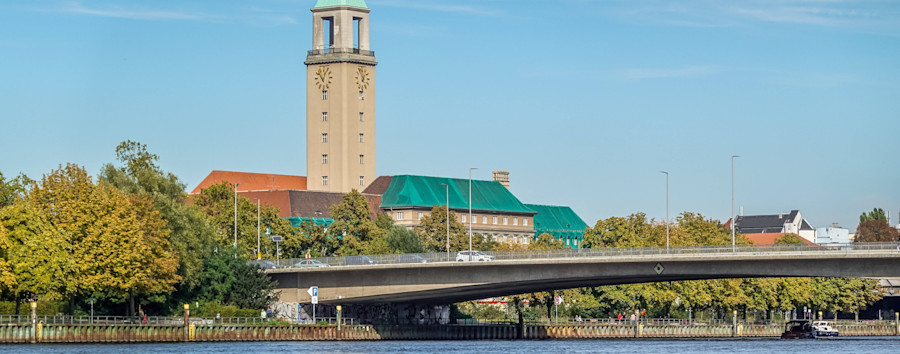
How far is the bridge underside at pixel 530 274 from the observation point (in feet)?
334

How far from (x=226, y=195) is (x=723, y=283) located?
155ft

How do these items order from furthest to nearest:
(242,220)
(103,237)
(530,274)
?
1. (242,220)
2. (530,274)
3. (103,237)

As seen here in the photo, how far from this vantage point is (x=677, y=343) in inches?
4599

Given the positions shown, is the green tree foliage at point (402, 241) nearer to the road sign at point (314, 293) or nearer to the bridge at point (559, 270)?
the bridge at point (559, 270)

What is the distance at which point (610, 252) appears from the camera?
356 feet

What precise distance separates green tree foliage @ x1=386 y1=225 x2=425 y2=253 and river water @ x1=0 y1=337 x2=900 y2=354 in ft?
121

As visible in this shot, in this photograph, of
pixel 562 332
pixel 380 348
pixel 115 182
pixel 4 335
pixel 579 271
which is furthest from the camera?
pixel 562 332

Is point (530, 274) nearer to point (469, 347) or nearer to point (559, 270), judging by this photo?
point (559, 270)

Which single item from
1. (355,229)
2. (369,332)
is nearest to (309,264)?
(369,332)

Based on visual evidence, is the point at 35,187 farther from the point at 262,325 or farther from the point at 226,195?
the point at 226,195

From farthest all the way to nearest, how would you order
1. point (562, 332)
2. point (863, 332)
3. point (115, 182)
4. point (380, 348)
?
point (863, 332), point (562, 332), point (115, 182), point (380, 348)

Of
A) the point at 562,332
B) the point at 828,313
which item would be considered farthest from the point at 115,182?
the point at 828,313

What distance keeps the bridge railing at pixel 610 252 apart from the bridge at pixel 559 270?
0.07 metres

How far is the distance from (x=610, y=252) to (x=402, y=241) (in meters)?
51.9
